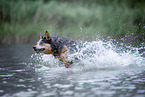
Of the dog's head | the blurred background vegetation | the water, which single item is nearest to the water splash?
the water

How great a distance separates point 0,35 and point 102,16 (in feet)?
47.9

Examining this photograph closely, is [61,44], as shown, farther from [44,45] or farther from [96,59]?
[96,59]

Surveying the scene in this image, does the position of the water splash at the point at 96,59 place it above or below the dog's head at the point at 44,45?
below

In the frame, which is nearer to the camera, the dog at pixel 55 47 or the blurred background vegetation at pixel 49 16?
the dog at pixel 55 47

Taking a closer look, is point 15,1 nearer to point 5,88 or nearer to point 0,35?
point 0,35

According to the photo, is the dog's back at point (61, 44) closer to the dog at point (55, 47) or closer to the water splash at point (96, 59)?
the dog at point (55, 47)

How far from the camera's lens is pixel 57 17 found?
33.7 meters

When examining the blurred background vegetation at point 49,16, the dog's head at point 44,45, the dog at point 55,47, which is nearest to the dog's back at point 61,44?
the dog at point 55,47

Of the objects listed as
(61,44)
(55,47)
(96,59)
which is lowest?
(96,59)

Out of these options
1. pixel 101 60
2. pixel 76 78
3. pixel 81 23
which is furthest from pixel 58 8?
pixel 76 78

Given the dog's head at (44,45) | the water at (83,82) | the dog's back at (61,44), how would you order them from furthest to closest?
the dog's back at (61,44)
the dog's head at (44,45)
the water at (83,82)

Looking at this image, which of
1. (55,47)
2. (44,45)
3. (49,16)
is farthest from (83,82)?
(49,16)

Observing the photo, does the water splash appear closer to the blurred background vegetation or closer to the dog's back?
the dog's back

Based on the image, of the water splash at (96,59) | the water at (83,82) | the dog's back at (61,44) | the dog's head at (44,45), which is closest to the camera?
the water at (83,82)
